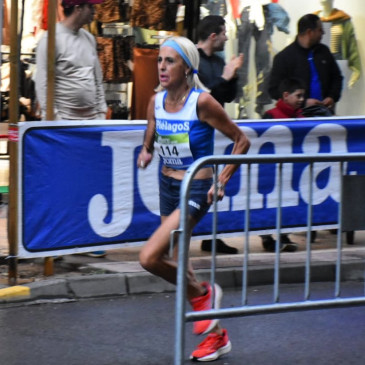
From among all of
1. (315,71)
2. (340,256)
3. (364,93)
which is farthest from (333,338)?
(364,93)

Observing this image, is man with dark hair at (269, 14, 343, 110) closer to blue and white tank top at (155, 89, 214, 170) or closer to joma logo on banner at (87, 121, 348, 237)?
joma logo on banner at (87, 121, 348, 237)

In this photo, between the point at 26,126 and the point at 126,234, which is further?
the point at 126,234

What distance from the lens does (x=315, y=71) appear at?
10461mm

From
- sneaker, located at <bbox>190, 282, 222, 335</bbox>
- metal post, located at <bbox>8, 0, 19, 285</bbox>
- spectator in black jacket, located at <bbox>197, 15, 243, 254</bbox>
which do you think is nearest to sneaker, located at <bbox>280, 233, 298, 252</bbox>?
spectator in black jacket, located at <bbox>197, 15, 243, 254</bbox>

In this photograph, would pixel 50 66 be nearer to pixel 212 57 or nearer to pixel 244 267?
pixel 212 57

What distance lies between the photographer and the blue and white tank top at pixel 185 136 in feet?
19.4

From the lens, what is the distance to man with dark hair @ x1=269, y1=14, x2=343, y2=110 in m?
10.4

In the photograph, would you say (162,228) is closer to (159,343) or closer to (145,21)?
(159,343)

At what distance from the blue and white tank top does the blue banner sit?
0.90m

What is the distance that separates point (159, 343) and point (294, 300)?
1035 mm

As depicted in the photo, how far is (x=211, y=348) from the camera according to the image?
5875 mm

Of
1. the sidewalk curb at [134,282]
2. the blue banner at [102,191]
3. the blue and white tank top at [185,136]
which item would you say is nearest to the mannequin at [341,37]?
the blue banner at [102,191]

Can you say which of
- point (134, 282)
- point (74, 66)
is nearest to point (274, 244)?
point (134, 282)

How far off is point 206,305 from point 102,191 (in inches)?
100
